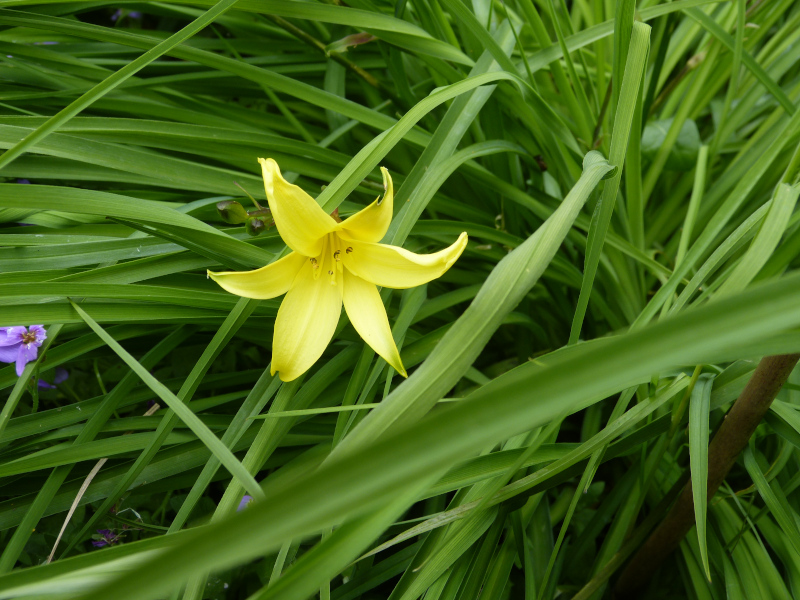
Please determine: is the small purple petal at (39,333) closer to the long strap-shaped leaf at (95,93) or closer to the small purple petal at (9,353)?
the small purple petal at (9,353)

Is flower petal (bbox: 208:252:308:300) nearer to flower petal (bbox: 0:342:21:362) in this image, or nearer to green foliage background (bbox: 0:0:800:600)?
green foliage background (bbox: 0:0:800:600)

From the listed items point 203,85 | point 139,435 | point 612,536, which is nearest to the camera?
point 139,435

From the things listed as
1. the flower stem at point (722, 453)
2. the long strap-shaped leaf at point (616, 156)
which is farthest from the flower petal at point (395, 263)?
the flower stem at point (722, 453)

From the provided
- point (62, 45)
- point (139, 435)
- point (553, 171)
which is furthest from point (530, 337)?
point (62, 45)

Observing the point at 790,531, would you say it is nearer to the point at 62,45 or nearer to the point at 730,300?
the point at 730,300

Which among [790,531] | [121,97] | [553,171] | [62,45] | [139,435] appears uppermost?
[62,45]

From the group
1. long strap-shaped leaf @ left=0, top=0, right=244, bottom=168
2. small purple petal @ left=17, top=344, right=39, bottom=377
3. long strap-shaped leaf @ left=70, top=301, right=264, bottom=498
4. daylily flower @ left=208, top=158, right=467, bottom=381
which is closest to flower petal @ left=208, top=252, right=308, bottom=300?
daylily flower @ left=208, top=158, right=467, bottom=381

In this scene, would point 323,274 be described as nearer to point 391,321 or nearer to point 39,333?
point 391,321
